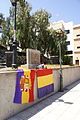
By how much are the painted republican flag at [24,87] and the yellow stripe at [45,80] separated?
1.06 meters

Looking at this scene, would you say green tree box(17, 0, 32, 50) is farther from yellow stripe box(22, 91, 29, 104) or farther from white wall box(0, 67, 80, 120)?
white wall box(0, 67, 80, 120)

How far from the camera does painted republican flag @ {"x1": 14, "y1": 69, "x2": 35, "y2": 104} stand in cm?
898

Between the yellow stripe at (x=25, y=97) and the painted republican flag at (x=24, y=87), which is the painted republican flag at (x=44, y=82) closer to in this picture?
the painted republican flag at (x=24, y=87)

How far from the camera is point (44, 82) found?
39.3 feet

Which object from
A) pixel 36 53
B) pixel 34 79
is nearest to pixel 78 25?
pixel 36 53

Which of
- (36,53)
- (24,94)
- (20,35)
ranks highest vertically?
(20,35)

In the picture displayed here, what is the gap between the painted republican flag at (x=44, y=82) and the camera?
11312mm

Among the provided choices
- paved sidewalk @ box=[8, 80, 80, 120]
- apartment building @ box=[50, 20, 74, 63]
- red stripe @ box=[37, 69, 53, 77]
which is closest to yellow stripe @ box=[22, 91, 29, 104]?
paved sidewalk @ box=[8, 80, 80, 120]

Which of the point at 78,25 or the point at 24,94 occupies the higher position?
the point at 78,25

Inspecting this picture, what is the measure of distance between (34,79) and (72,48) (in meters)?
57.8

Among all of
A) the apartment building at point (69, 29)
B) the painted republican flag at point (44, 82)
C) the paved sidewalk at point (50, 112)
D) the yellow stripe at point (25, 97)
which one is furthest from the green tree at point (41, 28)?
the apartment building at point (69, 29)

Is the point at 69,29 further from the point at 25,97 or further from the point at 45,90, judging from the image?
the point at 25,97

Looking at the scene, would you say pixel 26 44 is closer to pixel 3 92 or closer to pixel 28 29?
pixel 28 29

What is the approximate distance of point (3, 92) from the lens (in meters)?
8.14
